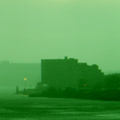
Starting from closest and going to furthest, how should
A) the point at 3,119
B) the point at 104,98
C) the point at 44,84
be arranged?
the point at 3,119, the point at 104,98, the point at 44,84

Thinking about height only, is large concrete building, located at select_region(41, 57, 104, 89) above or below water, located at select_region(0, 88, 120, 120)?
above

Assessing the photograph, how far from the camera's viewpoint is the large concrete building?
184750mm

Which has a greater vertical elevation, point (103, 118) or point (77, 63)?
point (77, 63)

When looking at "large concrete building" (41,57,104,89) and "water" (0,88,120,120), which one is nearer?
"water" (0,88,120,120)

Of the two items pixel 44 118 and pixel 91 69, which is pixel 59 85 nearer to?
pixel 91 69

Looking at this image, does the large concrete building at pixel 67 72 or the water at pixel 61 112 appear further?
the large concrete building at pixel 67 72

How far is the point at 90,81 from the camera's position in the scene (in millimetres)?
190625

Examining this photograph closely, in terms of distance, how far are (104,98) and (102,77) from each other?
12267cm

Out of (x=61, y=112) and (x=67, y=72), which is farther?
(x=67, y=72)

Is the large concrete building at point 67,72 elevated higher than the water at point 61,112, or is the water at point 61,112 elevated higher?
the large concrete building at point 67,72

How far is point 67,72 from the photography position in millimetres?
190625

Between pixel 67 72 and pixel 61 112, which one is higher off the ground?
pixel 67 72

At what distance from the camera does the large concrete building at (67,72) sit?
606 ft

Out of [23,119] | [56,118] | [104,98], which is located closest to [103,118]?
[56,118]
